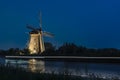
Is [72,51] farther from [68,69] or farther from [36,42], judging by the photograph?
[68,69]

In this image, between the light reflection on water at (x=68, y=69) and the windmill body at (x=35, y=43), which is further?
the windmill body at (x=35, y=43)

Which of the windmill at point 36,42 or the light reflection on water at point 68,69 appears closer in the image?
the light reflection on water at point 68,69

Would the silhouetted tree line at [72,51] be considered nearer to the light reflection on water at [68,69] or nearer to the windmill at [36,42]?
the windmill at [36,42]

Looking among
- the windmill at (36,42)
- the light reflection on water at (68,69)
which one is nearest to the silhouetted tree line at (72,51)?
the windmill at (36,42)

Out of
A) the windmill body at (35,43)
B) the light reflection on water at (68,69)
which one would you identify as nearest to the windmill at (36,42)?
the windmill body at (35,43)

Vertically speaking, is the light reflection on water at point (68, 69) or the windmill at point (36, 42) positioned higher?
the windmill at point (36, 42)

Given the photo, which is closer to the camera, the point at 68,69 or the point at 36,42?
the point at 68,69

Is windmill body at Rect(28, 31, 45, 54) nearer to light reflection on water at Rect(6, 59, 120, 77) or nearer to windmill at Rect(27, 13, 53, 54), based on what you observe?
windmill at Rect(27, 13, 53, 54)

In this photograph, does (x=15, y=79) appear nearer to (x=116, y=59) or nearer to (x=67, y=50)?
(x=116, y=59)

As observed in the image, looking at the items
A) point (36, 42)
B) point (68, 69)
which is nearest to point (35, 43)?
point (36, 42)

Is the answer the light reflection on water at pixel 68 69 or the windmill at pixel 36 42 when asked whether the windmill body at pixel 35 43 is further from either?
the light reflection on water at pixel 68 69

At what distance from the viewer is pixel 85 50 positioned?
9162 centimetres

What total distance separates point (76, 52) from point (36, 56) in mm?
9394

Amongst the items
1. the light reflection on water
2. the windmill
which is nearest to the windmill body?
the windmill
